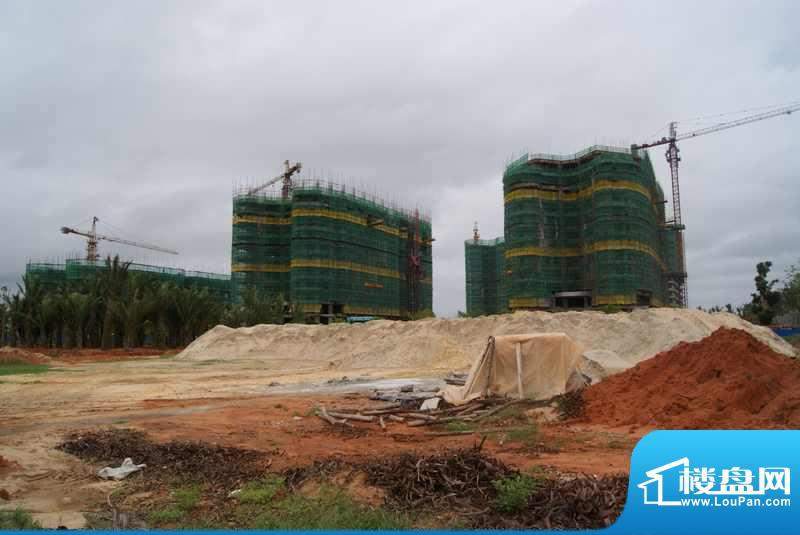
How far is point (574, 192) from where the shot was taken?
87.1 m

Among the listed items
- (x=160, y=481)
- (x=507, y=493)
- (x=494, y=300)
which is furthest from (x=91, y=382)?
(x=494, y=300)

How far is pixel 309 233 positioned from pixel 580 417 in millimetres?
78101

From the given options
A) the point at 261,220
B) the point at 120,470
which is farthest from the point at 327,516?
the point at 261,220

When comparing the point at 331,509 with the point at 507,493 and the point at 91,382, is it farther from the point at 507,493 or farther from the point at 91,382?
the point at 91,382

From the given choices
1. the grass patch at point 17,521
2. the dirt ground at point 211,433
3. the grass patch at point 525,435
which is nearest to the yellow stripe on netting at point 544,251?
the dirt ground at point 211,433

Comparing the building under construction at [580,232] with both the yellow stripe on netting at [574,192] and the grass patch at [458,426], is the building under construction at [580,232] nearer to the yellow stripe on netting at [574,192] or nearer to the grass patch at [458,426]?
the yellow stripe on netting at [574,192]

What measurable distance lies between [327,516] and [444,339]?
2851cm

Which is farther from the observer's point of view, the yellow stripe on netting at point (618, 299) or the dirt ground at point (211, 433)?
the yellow stripe on netting at point (618, 299)

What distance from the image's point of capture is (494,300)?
416 feet

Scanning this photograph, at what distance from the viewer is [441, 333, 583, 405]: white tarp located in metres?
14.1

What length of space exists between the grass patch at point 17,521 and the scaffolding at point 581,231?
3097 inches

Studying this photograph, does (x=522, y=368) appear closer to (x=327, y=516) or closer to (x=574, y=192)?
(x=327, y=516)

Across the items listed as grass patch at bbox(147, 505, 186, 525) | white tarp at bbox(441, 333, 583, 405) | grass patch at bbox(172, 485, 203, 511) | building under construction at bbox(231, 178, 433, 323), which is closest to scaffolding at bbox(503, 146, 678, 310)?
building under construction at bbox(231, 178, 433, 323)

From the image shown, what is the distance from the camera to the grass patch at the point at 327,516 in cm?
556
